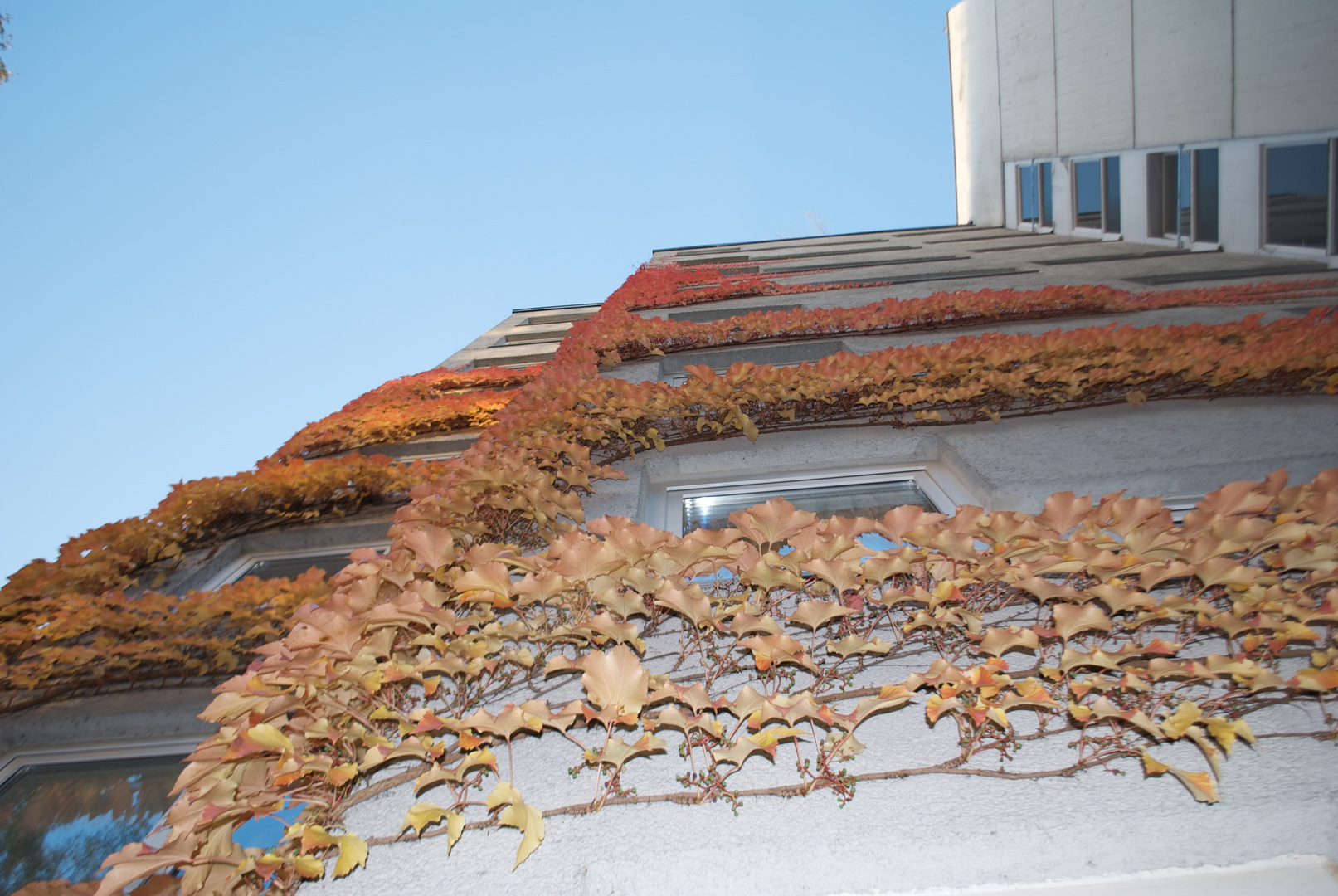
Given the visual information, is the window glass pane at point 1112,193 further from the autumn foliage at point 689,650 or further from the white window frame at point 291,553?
the white window frame at point 291,553

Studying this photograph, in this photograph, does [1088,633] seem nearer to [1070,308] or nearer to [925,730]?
[925,730]

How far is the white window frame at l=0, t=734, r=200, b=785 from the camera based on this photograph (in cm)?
277

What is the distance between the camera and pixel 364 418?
627cm

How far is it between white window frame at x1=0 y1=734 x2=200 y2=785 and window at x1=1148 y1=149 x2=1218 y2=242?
11.6m

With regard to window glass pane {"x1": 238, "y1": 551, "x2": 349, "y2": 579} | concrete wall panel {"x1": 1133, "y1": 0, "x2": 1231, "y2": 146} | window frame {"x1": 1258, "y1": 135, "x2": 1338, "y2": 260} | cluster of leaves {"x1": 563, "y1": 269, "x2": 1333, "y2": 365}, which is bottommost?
window glass pane {"x1": 238, "y1": 551, "x2": 349, "y2": 579}

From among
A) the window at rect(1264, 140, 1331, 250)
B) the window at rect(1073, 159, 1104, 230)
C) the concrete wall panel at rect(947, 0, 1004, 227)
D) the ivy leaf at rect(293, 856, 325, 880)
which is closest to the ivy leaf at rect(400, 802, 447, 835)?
the ivy leaf at rect(293, 856, 325, 880)

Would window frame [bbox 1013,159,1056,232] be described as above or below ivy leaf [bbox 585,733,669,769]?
above

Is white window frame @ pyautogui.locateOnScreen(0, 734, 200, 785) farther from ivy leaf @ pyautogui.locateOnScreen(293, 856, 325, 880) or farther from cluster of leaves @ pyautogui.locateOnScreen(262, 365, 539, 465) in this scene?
cluster of leaves @ pyautogui.locateOnScreen(262, 365, 539, 465)

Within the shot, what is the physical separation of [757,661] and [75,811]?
235 centimetres

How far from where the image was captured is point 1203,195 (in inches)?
391

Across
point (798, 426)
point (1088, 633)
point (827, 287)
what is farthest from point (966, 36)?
point (1088, 633)

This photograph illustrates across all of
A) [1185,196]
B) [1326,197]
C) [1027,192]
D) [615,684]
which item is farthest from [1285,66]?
[615,684]

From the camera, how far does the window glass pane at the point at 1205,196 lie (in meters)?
9.72

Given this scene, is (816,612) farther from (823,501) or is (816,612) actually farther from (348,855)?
(823,501)
